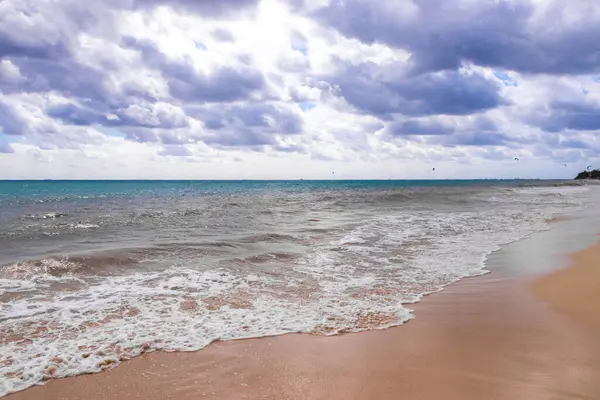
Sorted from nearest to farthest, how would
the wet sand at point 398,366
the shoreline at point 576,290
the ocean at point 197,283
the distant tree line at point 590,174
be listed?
the wet sand at point 398,366
the ocean at point 197,283
the shoreline at point 576,290
the distant tree line at point 590,174

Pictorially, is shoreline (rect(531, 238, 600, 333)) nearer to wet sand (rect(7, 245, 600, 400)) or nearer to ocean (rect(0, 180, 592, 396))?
wet sand (rect(7, 245, 600, 400))

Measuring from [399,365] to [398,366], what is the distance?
29 mm

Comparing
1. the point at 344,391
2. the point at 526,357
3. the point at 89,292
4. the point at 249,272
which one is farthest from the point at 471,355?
the point at 89,292

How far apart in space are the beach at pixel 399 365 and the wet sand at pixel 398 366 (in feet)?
0.04

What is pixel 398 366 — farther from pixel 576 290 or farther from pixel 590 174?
pixel 590 174

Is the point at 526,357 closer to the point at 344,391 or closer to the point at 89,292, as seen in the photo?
the point at 344,391

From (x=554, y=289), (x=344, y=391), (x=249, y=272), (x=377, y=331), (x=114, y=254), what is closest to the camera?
(x=344, y=391)

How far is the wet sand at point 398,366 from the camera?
4.29 metres

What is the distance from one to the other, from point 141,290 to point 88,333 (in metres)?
2.45

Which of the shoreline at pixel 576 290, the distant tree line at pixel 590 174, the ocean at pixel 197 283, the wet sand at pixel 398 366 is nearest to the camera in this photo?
the wet sand at pixel 398 366

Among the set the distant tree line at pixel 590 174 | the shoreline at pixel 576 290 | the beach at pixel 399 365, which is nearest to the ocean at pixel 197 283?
the beach at pixel 399 365

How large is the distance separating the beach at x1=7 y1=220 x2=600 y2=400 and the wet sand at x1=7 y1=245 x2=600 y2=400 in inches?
0.4

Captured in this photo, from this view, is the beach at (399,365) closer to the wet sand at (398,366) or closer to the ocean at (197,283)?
the wet sand at (398,366)

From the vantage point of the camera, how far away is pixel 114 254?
11.8 m
